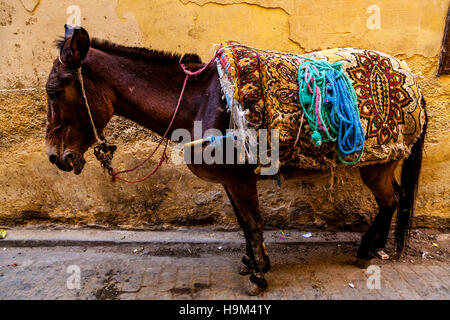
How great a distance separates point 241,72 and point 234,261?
1.67 m

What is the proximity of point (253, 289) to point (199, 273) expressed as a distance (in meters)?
0.52

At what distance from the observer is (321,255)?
266 cm

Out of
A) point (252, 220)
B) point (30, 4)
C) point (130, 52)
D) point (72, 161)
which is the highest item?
point (30, 4)

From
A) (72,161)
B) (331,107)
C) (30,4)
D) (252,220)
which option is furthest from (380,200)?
(30,4)

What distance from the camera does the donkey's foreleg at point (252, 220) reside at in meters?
1.98

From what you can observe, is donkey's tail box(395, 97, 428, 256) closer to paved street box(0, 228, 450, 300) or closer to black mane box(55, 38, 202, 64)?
paved street box(0, 228, 450, 300)

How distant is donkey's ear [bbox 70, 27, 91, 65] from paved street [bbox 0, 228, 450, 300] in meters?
1.67

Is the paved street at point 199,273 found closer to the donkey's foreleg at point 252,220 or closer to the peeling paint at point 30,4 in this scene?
the donkey's foreleg at point 252,220

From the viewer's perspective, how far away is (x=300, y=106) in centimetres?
187

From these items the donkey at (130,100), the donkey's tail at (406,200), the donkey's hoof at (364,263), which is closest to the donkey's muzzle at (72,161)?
the donkey at (130,100)

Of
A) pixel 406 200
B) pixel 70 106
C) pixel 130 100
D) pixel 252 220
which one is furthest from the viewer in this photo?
pixel 406 200

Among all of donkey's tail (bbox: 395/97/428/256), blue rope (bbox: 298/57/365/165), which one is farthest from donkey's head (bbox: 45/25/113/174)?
donkey's tail (bbox: 395/97/428/256)

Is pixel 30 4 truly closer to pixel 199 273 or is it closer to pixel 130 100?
pixel 130 100

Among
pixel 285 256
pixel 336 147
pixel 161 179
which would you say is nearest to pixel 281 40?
pixel 336 147
